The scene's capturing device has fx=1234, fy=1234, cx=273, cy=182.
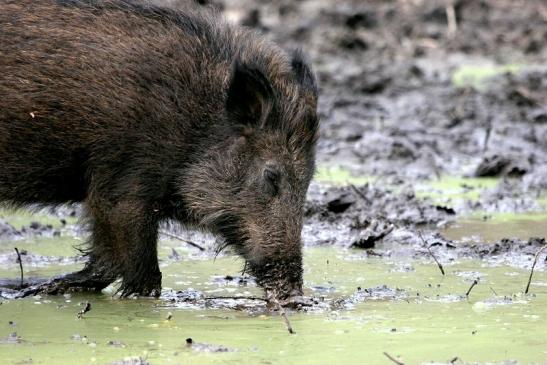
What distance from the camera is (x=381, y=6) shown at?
2038cm

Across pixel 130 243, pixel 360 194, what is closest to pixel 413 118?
pixel 360 194

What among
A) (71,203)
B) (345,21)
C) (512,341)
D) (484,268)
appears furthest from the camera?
(345,21)

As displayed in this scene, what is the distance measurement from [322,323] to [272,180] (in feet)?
3.86

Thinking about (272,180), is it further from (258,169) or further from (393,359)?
(393,359)

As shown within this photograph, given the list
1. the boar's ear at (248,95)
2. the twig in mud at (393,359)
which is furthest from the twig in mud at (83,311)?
the twig in mud at (393,359)

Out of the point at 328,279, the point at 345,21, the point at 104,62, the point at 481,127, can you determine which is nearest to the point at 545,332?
the point at 328,279

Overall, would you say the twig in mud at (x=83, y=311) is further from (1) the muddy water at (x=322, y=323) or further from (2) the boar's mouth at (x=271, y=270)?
(2) the boar's mouth at (x=271, y=270)

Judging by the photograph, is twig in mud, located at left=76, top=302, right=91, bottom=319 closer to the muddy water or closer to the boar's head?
the muddy water

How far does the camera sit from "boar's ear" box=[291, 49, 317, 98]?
296 inches

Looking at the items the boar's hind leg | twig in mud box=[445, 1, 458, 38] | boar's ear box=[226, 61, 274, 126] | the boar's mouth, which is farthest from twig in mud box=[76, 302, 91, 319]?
twig in mud box=[445, 1, 458, 38]

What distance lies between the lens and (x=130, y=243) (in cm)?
726

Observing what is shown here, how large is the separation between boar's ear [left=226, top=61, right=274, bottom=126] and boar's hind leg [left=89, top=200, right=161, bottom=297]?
0.79 meters

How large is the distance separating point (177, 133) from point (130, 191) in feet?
1.43

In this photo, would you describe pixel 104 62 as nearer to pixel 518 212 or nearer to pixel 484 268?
pixel 484 268
